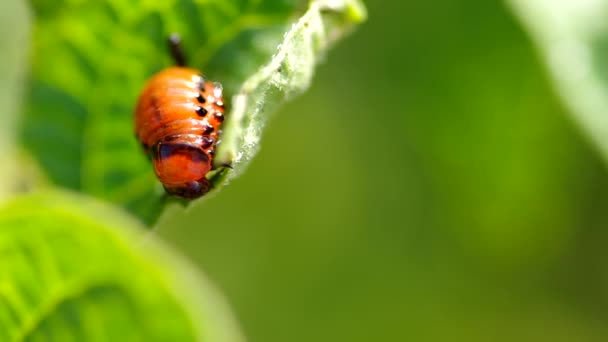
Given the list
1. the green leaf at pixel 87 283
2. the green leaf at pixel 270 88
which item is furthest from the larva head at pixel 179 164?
the green leaf at pixel 270 88

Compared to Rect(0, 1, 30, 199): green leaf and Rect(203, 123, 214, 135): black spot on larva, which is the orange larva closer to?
Rect(203, 123, 214, 135): black spot on larva

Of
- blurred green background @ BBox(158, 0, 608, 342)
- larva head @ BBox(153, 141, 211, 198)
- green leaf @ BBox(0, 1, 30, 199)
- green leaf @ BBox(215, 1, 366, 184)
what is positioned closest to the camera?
green leaf @ BBox(215, 1, 366, 184)

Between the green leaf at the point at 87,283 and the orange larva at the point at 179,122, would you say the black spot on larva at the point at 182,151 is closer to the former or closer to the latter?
the orange larva at the point at 179,122

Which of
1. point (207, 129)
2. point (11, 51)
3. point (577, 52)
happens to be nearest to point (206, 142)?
point (207, 129)

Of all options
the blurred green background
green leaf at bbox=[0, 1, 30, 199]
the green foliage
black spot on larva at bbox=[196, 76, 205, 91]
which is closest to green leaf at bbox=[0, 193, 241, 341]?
the green foliage

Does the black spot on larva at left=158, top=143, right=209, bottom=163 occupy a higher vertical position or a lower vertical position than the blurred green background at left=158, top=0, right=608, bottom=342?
lower

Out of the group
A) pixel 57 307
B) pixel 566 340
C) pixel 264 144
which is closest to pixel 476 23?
pixel 264 144
